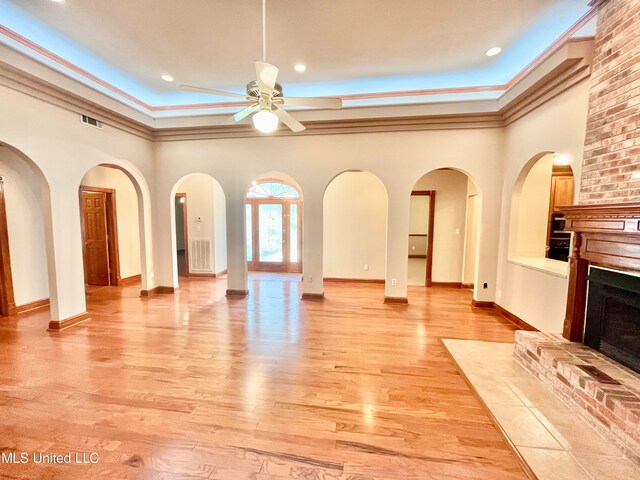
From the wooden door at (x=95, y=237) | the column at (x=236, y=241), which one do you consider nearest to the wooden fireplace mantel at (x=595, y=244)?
the column at (x=236, y=241)

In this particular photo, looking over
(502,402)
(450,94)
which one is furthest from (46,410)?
(450,94)

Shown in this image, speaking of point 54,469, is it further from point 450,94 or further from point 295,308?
point 450,94

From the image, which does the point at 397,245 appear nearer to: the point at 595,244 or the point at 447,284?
the point at 447,284

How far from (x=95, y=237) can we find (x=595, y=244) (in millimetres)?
8334

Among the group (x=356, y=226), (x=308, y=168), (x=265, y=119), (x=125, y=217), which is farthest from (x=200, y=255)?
(x=265, y=119)

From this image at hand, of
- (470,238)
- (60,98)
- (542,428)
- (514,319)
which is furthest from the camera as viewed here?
(470,238)

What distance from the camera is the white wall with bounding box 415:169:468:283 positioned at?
5.97m

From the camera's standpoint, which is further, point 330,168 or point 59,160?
point 330,168

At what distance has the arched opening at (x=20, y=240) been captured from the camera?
4066mm

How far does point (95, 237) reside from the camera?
5.99 metres

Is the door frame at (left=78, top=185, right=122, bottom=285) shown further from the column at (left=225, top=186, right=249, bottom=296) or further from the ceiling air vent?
the column at (left=225, top=186, right=249, bottom=296)

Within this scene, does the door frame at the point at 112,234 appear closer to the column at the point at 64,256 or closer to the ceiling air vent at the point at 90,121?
the ceiling air vent at the point at 90,121

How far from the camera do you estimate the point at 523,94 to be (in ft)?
11.5

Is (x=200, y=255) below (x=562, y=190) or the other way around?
below
